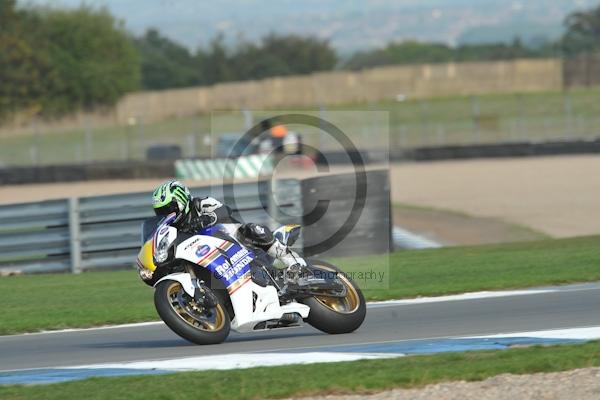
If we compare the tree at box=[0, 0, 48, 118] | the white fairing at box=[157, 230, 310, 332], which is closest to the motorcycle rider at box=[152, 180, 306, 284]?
the white fairing at box=[157, 230, 310, 332]

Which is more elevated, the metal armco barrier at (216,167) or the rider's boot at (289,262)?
the rider's boot at (289,262)

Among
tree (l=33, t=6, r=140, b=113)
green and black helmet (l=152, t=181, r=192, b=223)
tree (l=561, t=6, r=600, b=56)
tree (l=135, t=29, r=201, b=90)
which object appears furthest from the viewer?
tree (l=561, t=6, r=600, b=56)

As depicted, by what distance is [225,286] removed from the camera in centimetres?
909

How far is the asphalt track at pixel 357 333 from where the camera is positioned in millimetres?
9156

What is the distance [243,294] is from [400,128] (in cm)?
4933

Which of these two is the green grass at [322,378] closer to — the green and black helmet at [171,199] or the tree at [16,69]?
the green and black helmet at [171,199]

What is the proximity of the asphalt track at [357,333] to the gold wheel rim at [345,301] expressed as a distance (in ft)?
0.71

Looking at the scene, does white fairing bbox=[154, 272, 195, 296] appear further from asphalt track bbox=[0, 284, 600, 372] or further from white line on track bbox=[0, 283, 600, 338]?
white line on track bbox=[0, 283, 600, 338]

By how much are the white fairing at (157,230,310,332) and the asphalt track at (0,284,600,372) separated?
239 millimetres

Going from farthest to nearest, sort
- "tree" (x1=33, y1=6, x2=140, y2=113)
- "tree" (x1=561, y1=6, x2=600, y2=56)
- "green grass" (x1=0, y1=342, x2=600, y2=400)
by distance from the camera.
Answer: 1. "tree" (x1=561, y1=6, x2=600, y2=56)
2. "tree" (x1=33, y1=6, x2=140, y2=113)
3. "green grass" (x1=0, y1=342, x2=600, y2=400)

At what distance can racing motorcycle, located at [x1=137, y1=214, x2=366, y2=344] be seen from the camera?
29.3 feet

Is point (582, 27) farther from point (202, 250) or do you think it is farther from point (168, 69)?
point (202, 250)

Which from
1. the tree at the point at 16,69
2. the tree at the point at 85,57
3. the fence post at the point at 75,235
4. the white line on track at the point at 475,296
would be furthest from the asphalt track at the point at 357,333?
the tree at the point at 85,57

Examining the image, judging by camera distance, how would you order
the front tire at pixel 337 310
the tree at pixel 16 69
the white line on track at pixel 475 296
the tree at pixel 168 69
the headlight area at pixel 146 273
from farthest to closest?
the tree at pixel 168 69 < the tree at pixel 16 69 < the white line on track at pixel 475 296 < the front tire at pixel 337 310 < the headlight area at pixel 146 273
